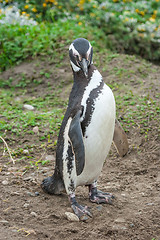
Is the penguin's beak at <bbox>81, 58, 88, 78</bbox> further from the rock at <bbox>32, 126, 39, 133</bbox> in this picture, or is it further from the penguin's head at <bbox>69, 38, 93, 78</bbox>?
the rock at <bbox>32, 126, 39, 133</bbox>

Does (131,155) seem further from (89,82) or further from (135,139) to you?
(89,82)

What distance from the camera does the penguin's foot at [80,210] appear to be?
2.99 m

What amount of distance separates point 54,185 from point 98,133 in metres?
0.69

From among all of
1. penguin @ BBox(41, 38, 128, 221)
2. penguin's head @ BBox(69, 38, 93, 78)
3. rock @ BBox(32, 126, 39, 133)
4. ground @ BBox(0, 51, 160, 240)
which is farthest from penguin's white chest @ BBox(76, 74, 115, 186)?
rock @ BBox(32, 126, 39, 133)

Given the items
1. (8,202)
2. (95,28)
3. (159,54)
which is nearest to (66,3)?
(95,28)

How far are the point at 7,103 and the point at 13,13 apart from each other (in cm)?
274

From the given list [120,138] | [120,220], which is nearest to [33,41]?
[120,138]

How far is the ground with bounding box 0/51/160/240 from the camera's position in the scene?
9.18 feet

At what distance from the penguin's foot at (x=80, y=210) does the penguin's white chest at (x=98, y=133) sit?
0.17m

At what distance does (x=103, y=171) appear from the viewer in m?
4.03

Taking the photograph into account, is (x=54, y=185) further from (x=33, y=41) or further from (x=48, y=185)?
(x=33, y=41)

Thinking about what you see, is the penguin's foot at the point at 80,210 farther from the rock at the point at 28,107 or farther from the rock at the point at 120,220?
the rock at the point at 28,107

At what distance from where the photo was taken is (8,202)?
3.16 m

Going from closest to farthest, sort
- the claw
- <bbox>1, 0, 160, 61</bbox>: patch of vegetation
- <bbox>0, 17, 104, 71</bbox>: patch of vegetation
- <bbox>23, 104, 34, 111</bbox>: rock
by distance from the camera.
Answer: the claw, <bbox>23, 104, 34, 111</bbox>: rock, <bbox>0, 17, 104, 71</bbox>: patch of vegetation, <bbox>1, 0, 160, 61</bbox>: patch of vegetation
